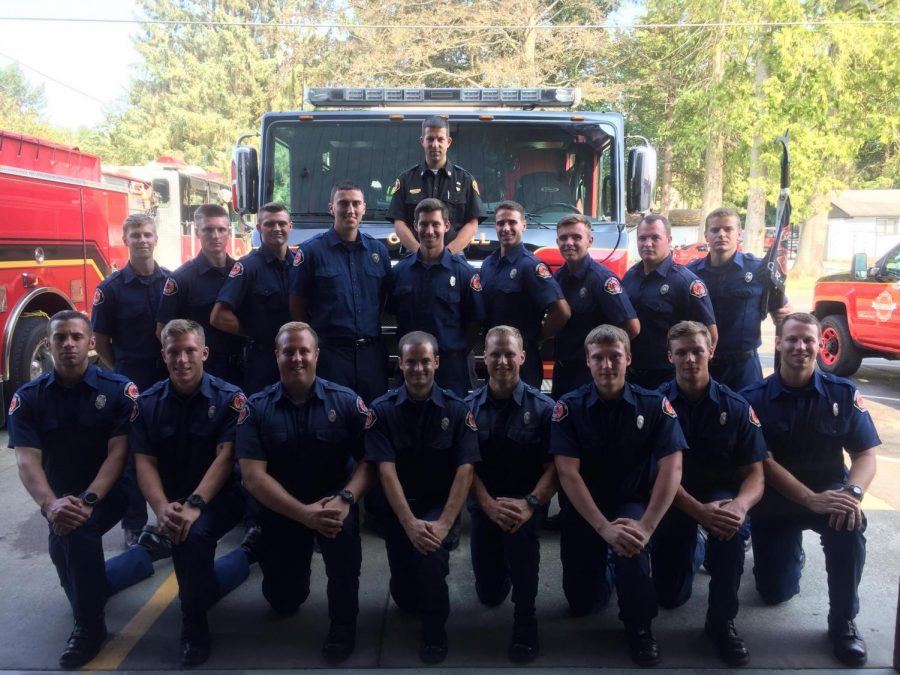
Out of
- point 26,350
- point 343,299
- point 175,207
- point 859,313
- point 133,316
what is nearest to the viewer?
point 343,299

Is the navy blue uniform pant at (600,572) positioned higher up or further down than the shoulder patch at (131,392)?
further down

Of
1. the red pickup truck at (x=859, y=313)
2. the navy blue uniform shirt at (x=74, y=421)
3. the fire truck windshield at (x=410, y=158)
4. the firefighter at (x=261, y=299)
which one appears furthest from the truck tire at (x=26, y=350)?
the red pickup truck at (x=859, y=313)

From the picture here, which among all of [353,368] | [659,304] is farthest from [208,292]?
[659,304]

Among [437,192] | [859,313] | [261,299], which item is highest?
[437,192]

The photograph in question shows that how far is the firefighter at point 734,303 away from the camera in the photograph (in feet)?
15.2

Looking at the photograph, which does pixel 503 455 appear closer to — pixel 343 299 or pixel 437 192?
pixel 343 299

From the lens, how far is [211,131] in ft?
103

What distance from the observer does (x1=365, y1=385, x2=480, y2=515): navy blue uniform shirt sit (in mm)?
3406

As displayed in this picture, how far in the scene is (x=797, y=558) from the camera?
3.59 m

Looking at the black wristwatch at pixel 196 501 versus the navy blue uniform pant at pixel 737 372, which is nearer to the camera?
the black wristwatch at pixel 196 501

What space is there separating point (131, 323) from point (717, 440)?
317cm

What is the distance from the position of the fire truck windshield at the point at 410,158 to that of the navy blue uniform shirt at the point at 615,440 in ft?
7.74

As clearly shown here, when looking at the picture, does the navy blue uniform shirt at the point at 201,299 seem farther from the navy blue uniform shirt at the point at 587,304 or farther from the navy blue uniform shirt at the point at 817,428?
the navy blue uniform shirt at the point at 817,428

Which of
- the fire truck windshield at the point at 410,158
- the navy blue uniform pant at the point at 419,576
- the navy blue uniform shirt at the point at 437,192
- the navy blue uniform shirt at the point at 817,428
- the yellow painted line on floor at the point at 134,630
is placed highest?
the fire truck windshield at the point at 410,158
